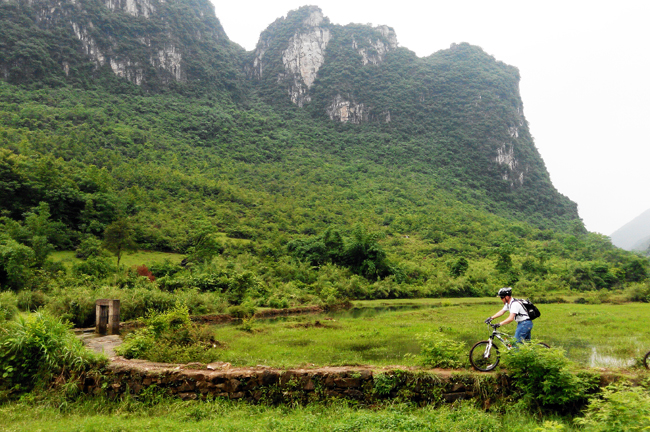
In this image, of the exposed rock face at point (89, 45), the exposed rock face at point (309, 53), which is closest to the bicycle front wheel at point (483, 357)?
the exposed rock face at point (89, 45)

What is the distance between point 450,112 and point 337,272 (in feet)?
462

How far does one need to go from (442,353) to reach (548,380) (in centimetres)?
229

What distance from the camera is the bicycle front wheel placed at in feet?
26.8

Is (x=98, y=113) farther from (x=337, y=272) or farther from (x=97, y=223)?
(x=337, y=272)

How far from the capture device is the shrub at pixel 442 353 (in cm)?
855

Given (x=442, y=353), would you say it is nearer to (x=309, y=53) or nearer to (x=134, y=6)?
(x=134, y=6)

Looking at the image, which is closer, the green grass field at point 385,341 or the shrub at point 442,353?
the shrub at point 442,353

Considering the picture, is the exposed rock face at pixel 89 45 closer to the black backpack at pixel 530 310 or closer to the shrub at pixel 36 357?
the shrub at pixel 36 357

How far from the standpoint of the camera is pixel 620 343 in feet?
46.4

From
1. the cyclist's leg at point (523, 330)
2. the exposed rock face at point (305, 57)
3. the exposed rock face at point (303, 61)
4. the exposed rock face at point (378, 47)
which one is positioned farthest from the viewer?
the exposed rock face at point (378, 47)

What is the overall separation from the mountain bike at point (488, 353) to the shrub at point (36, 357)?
9.40m

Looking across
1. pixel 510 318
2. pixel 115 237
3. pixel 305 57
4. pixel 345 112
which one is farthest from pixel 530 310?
pixel 305 57

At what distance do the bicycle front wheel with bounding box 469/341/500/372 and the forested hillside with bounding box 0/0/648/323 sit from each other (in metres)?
20.5

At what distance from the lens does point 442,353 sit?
28.6 ft
